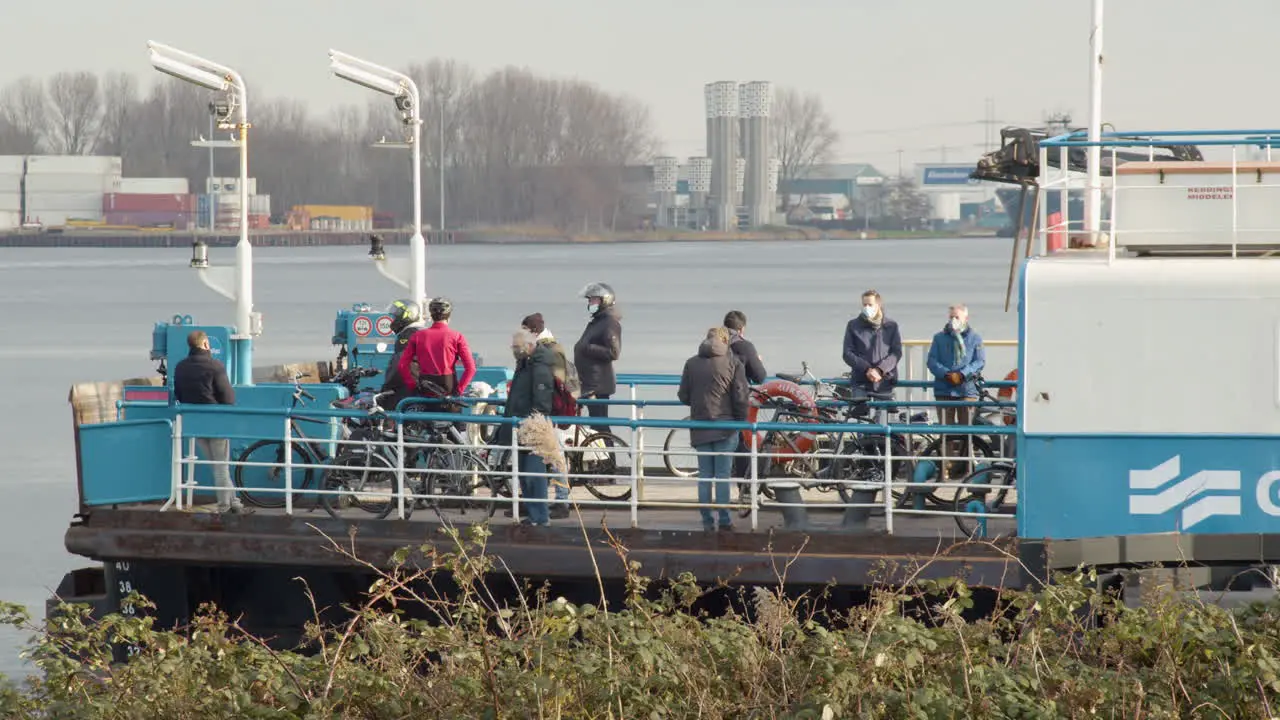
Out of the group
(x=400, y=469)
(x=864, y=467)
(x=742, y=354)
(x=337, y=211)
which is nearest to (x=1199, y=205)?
Answer: (x=864, y=467)

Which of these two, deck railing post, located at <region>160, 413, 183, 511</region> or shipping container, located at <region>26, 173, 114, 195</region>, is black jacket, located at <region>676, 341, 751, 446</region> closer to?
deck railing post, located at <region>160, 413, 183, 511</region>

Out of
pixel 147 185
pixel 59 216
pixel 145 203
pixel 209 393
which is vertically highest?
pixel 147 185

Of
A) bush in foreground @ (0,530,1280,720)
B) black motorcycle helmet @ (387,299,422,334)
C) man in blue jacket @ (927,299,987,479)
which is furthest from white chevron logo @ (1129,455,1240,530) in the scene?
black motorcycle helmet @ (387,299,422,334)

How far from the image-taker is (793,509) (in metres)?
12.1

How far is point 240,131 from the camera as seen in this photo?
1720 centimetres

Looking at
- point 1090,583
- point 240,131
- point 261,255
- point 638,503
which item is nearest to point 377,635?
point 638,503

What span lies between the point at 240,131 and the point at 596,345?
5.44 m

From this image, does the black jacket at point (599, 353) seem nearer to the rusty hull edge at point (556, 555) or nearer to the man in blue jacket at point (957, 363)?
the rusty hull edge at point (556, 555)

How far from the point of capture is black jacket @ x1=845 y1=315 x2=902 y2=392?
46.0 feet

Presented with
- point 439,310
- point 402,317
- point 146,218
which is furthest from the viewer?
point 146,218

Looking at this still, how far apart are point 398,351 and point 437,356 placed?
953mm

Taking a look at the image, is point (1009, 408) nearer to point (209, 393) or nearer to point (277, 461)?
point (277, 461)

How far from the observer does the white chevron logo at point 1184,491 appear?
11133 mm

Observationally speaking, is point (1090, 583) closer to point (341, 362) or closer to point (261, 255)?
point (341, 362)
